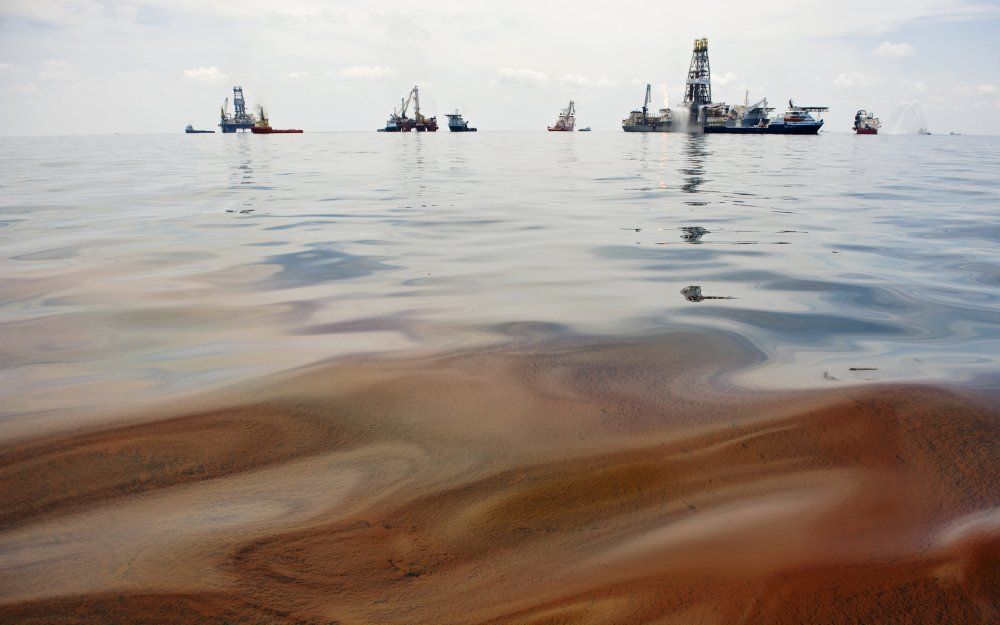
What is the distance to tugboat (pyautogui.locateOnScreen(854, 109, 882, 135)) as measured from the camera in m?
84.7

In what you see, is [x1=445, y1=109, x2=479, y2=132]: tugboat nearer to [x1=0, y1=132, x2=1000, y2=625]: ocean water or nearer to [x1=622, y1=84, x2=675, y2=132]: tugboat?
[x1=622, y1=84, x2=675, y2=132]: tugboat

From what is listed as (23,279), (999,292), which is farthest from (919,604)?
(23,279)

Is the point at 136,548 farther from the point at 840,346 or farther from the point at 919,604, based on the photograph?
the point at 840,346

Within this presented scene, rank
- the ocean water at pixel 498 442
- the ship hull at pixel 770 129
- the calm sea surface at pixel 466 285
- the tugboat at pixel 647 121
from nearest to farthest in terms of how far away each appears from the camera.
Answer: the ocean water at pixel 498 442, the calm sea surface at pixel 466 285, the ship hull at pixel 770 129, the tugboat at pixel 647 121

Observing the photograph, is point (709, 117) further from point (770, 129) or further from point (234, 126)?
point (234, 126)

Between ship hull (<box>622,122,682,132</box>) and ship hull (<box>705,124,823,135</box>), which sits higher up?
ship hull (<box>622,122,682,132</box>)

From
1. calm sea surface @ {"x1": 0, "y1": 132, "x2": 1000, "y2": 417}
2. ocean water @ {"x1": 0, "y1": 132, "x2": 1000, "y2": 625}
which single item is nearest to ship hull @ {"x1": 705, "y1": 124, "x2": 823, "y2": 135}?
calm sea surface @ {"x1": 0, "y1": 132, "x2": 1000, "y2": 417}

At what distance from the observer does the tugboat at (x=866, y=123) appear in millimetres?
84688

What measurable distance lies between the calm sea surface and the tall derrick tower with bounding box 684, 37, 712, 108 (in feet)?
246

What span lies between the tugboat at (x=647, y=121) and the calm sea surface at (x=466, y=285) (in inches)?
3076

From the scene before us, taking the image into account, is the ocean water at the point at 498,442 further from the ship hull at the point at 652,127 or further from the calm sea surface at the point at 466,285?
the ship hull at the point at 652,127

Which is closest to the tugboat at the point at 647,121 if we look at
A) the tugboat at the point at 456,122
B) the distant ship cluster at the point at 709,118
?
the distant ship cluster at the point at 709,118

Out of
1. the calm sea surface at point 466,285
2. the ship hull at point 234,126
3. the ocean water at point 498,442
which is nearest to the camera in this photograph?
the ocean water at point 498,442

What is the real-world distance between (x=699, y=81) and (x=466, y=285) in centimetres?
8235
